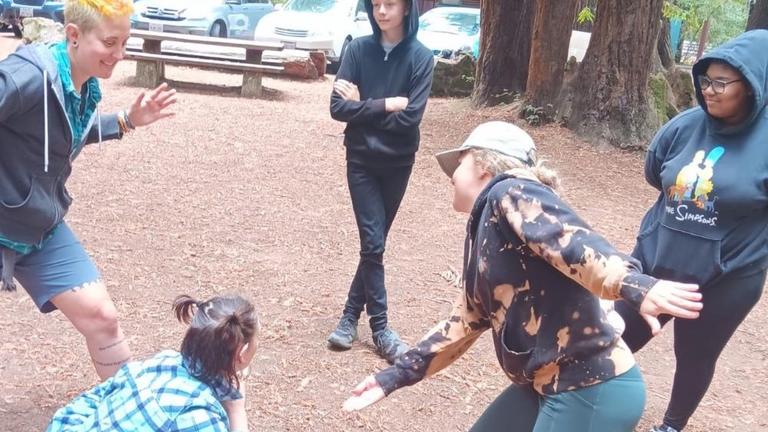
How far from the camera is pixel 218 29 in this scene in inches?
655

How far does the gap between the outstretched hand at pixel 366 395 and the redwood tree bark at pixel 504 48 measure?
29.7 feet

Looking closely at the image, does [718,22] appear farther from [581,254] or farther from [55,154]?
[581,254]

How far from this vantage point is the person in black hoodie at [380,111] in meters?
3.98

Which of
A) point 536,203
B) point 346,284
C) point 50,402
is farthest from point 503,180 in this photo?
point 346,284

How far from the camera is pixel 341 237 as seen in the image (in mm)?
6172

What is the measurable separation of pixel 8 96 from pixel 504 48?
31.0 feet

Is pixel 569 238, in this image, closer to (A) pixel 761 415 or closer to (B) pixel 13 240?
(B) pixel 13 240

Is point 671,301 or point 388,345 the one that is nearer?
point 671,301

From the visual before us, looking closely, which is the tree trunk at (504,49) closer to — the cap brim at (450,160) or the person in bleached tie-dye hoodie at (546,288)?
the cap brim at (450,160)

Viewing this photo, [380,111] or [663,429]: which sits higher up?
[380,111]

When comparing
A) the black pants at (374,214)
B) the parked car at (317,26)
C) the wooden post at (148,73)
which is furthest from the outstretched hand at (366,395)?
the parked car at (317,26)

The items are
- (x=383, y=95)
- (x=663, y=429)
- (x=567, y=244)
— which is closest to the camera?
(x=567, y=244)

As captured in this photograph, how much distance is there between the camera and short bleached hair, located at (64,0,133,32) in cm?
276

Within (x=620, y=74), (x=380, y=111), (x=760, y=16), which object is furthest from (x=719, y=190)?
(x=760, y=16)
